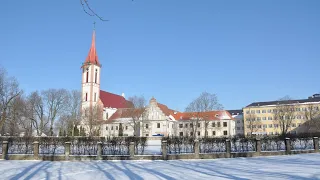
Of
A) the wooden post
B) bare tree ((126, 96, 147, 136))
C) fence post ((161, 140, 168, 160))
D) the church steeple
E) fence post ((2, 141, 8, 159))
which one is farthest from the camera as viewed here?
the church steeple

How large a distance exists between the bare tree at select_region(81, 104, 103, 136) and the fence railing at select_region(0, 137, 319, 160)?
38.5m

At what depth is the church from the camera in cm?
6956

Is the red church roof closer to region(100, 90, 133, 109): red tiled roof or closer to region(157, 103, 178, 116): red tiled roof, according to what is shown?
region(100, 90, 133, 109): red tiled roof

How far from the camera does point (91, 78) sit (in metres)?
77.3

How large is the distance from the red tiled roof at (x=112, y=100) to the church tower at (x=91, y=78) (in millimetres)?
2640

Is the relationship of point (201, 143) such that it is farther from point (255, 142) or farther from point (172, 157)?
point (255, 142)

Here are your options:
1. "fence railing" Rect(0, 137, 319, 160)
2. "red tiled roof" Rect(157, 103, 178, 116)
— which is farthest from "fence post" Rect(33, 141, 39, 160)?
"red tiled roof" Rect(157, 103, 178, 116)

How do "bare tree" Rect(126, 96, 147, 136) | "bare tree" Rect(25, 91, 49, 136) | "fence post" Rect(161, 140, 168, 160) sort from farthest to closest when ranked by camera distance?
"bare tree" Rect(126, 96, 147, 136)
"bare tree" Rect(25, 91, 49, 136)
"fence post" Rect(161, 140, 168, 160)

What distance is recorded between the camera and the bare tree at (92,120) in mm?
61000

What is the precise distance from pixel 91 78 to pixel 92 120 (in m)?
19.4

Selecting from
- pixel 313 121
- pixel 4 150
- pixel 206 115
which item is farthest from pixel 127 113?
pixel 4 150

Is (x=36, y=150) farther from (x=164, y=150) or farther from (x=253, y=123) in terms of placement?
(x=253, y=123)

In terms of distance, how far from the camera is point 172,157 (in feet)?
64.5

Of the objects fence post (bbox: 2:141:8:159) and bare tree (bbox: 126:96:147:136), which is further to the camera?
bare tree (bbox: 126:96:147:136)
